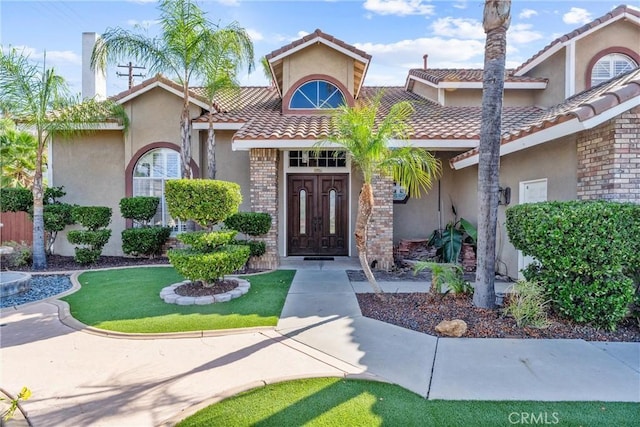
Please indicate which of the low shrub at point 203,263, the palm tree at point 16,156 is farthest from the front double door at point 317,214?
the palm tree at point 16,156

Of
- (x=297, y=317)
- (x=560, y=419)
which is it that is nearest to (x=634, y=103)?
(x=560, y=419)

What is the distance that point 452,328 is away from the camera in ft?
16.9

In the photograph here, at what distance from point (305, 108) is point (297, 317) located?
8.37 metres

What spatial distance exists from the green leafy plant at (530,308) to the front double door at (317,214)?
6956 mm

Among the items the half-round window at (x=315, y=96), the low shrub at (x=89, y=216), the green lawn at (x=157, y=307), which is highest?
the half-round window at (x=315, y=96)

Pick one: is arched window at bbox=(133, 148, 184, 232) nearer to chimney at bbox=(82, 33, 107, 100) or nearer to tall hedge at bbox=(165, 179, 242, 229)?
chimney at bbox=(82, 33, 107, 100)

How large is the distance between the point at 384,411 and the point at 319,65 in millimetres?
11297

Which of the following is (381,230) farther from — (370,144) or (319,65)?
(319,65)

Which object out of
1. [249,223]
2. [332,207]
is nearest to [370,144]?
[249,223]

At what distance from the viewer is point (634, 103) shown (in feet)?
17.9

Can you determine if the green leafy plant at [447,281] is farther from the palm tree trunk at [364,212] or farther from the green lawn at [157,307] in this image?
the green lawn at [157,307]

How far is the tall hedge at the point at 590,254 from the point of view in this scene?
16.6 ft

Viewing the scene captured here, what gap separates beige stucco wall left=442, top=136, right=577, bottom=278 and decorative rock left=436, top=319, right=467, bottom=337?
372 centimetres

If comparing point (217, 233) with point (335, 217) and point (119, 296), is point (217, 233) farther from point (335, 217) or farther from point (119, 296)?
point (335, 217)
